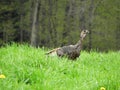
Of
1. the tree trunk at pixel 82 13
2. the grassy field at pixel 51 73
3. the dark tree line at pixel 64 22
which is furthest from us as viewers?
the dark tree line at pixel 64 22

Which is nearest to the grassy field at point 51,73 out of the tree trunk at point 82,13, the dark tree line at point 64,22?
the dark tree line at point 64,22

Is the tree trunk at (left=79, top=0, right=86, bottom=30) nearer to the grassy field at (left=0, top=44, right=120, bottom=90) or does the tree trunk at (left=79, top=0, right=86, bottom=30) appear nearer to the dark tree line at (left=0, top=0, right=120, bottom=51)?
the dark tree line at (left=0, top=0, right=120, bottom=51)

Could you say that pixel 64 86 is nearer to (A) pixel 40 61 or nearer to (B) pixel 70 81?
(B) pixel 70 81

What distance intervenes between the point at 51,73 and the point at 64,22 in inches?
1034

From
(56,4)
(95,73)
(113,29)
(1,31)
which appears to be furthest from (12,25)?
(95,73)

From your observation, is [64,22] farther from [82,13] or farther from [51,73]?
[51,73]

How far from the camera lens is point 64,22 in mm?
33188

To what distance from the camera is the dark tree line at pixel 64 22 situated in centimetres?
3206

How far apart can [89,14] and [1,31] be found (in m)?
7.89

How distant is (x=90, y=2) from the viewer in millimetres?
32344

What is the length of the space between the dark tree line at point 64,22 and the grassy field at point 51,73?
21.9m

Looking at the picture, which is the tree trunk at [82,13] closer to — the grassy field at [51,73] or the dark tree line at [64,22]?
the dark tree line at [64,22]

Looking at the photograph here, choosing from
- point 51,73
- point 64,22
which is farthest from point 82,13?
point 51,73

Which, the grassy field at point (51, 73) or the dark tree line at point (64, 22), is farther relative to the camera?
the dark tree line at point (64, 22)
